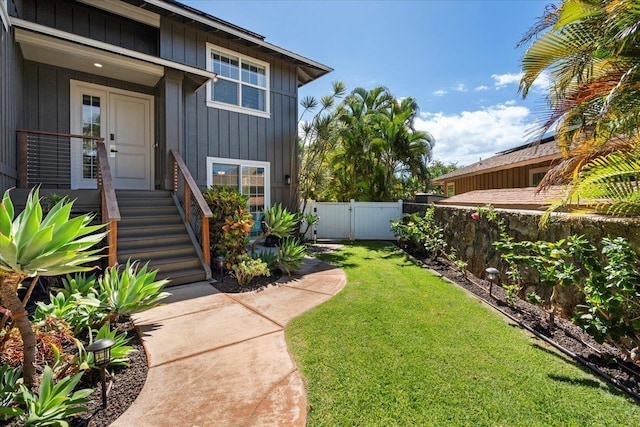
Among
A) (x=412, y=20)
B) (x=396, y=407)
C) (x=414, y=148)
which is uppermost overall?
(x=412, y=20)

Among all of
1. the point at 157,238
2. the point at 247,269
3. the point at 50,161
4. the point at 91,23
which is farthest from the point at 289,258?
the point at 91,23

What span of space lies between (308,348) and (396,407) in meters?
1.09

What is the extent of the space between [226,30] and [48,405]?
326 inches

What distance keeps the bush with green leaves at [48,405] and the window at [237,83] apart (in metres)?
7.19

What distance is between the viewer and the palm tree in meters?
2.78

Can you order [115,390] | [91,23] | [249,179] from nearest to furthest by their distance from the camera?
[115,390] < [91,23] < [249,179]

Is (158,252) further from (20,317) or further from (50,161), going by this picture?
(50,161)

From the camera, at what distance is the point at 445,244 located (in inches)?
275

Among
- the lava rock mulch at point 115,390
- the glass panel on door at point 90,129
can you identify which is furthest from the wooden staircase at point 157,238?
the lava rock mulch at point 115,390

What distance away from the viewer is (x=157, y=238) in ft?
18.5

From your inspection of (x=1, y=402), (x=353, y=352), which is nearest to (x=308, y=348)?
(x=353, y=352)

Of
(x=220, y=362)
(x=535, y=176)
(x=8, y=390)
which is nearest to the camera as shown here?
(x=8, y=390)

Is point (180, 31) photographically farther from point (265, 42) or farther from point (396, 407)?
point (396, 407)

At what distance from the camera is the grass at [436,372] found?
2.14 metres
